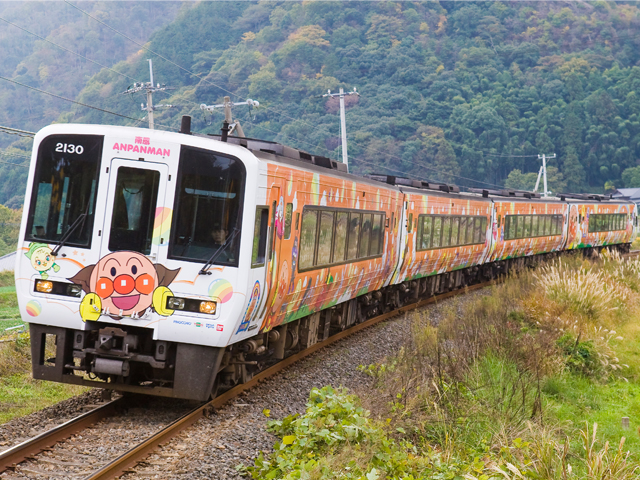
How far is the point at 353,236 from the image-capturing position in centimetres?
1142

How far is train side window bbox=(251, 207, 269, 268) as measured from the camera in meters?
7.30

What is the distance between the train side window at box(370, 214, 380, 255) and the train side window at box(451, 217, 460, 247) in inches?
226

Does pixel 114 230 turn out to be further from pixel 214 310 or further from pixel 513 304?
pixel 513 304

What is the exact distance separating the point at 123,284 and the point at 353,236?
16.5ft

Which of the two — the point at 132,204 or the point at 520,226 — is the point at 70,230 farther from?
the point at 520,226

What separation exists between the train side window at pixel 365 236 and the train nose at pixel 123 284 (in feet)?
17.9

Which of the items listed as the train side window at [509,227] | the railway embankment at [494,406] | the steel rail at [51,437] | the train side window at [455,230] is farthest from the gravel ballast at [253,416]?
the train side window at [509,227]

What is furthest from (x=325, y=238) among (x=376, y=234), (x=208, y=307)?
(x=208, y=307)

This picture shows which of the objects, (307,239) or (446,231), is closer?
(307,239)

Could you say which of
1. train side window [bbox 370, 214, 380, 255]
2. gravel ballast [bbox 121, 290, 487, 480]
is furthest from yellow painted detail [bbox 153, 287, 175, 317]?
train side window [bbox 370, 214, 380, 255]

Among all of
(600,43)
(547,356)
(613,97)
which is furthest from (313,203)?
(600,43)

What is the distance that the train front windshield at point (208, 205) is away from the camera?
705 centimetres

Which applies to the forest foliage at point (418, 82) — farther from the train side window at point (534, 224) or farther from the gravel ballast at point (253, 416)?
the gravel ballast at point (253, 416)

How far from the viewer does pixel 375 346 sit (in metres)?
11.9
